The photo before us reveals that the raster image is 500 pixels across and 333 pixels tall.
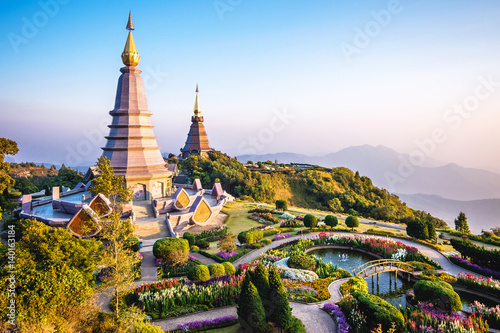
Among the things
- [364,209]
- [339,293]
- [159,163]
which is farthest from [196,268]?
[364,209]

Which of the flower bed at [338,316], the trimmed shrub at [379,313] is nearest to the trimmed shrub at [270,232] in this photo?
the flower bed at [338,316]

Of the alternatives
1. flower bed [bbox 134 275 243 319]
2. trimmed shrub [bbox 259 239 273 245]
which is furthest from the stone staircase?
flower bed [bbox 134 275 243 319]

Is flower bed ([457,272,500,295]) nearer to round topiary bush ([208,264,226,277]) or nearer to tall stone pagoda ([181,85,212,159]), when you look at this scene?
round topiary bush ([208,264,226,277])

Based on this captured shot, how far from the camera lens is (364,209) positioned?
1763 inches

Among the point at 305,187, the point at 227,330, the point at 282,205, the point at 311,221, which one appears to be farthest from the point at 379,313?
the point at 305,187

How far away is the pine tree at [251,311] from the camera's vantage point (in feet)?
35.2

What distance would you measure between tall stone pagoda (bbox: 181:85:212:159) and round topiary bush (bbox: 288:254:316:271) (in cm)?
4859

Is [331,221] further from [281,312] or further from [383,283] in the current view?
[281,312]

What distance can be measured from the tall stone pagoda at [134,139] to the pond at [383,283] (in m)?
16.7

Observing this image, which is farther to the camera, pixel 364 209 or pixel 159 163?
pixel 364 209

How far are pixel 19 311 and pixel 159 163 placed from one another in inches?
847

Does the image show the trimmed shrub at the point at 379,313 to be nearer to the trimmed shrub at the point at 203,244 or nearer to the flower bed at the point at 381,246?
the flower bed at the point at 381,246

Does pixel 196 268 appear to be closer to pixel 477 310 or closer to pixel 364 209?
pixel 477 310

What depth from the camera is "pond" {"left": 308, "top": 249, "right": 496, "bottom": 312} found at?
50.0ft
